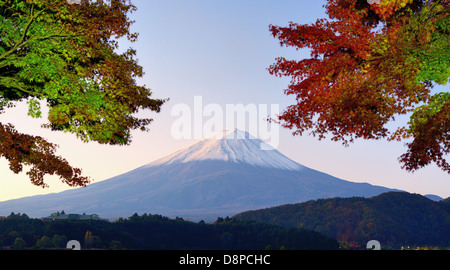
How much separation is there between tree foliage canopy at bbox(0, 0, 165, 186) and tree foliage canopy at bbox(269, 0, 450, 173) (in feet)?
20.0

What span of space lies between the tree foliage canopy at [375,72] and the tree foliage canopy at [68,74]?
608 cm

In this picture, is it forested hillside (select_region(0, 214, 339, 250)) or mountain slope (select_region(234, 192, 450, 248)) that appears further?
mountain slope (select_region(234, 192, 450, 248))

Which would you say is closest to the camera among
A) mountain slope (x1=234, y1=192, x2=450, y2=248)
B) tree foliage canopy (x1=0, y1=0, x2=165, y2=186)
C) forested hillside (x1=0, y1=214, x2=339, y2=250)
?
tree foliage canopy (x1=0, y1=0, x2=165, y2=186)

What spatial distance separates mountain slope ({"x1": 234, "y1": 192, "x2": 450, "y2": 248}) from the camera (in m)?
51.4

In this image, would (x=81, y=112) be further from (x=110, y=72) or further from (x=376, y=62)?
(x=376, y=62)

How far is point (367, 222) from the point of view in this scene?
5231cm

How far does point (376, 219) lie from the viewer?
173 feet

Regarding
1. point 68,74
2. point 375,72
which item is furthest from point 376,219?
point 68,74

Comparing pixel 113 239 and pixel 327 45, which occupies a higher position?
pixel 327 45

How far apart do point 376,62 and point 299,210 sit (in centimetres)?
4411

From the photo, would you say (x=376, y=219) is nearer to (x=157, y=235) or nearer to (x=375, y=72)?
(x=157, y=235)

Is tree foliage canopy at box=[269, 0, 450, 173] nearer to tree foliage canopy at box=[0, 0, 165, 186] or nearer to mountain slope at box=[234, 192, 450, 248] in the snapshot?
tree foliage canopy at box=[0, 0, 165, 186]

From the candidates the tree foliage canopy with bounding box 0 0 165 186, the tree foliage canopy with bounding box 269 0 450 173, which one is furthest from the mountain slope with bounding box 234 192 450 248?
the tree foliage canopy with bounding box 0 0 165 186
